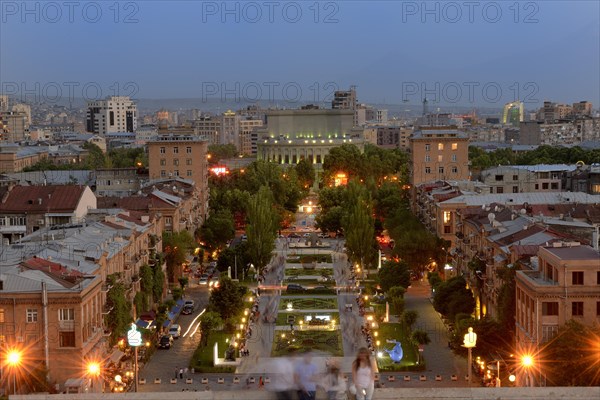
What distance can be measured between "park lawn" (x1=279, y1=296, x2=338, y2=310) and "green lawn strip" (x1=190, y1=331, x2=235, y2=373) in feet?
17.9

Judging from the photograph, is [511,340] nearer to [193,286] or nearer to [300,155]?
[193,286]

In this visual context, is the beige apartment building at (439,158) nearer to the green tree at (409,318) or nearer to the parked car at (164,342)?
the green tree at (409,318)

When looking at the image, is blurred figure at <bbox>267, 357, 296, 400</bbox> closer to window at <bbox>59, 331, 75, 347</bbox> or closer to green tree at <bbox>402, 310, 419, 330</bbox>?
window at <bbox>59, 331, 75, 347</bbox>

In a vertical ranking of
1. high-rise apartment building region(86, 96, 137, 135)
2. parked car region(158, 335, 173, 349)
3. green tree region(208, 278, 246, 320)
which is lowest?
parked car region(158, 335, 173, 349)

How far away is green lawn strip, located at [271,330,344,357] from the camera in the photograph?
2802 cm

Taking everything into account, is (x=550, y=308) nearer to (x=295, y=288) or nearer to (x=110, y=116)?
(x=295, y=288)

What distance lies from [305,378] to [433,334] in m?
20.9

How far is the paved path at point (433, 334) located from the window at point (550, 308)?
173 inches

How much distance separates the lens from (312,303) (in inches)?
1416

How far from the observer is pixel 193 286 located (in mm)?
39312

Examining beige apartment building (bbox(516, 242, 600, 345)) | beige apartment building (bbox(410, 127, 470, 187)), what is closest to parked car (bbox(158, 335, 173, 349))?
beige apartment building (bbox(516, 242, 600, 345))

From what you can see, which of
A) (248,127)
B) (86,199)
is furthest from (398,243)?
(248,127)

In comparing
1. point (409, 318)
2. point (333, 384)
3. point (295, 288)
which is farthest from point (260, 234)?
point (333, 384)

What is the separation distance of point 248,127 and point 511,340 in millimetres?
121259
